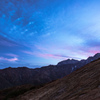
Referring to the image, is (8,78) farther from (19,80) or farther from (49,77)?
(49,77)

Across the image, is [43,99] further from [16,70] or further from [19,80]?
[16,70]

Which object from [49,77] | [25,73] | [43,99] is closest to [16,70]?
[25,73]

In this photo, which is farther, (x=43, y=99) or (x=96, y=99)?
(x=43, y=99)

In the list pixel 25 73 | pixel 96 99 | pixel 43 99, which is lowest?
pixel 43 99

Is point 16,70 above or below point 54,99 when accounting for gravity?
above

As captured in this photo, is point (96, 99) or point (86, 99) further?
point (86, 99)

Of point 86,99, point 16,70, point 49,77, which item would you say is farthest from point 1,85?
point 86,99

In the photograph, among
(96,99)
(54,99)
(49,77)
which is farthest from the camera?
(49,77)

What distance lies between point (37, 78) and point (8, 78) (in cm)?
5165

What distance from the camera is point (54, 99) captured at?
50.3 feet

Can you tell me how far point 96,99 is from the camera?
901 centimetres

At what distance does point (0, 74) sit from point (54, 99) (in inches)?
7152

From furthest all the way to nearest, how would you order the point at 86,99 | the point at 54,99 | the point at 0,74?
the point at 0,74
the point at 54,99
the point at 86,99

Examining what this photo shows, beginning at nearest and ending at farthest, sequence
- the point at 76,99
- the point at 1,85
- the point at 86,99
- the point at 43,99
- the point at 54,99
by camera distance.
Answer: the point at 86,99 < the point at 76,99 < the point at 54,99 < the point at 43,99 < the point at 1,85
